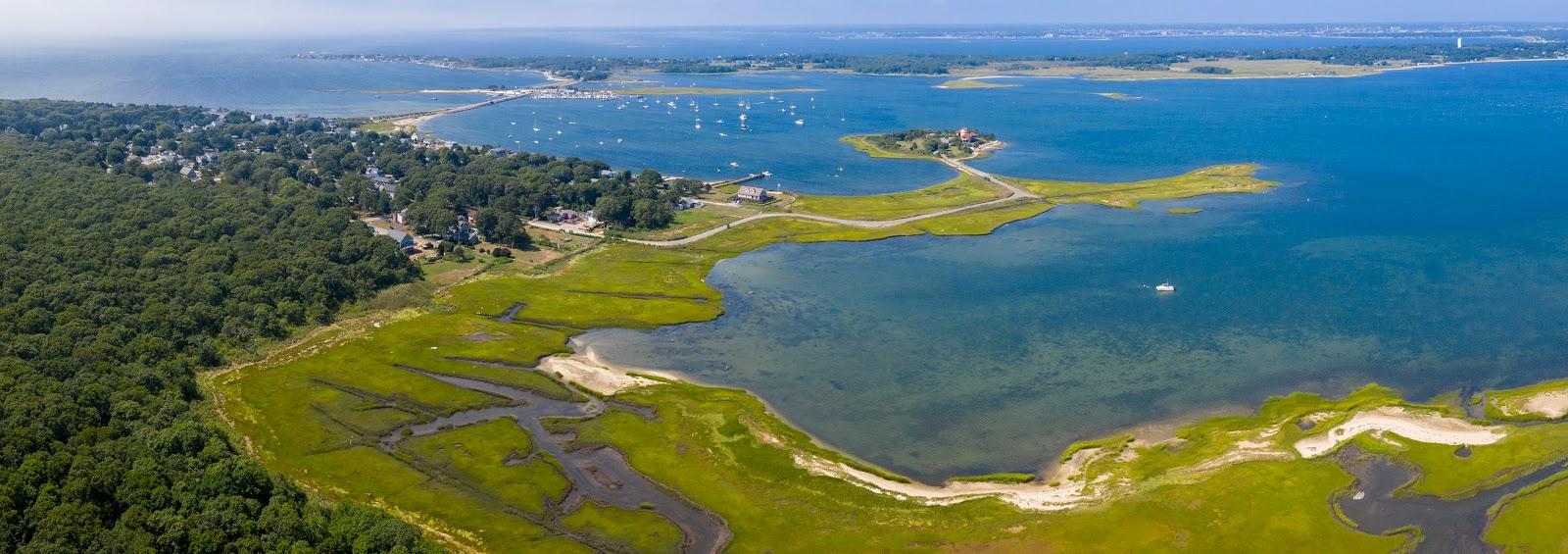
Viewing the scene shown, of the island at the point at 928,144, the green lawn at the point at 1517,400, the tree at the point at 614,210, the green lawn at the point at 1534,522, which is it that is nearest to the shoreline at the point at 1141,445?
the green lawn at the point at 1517,400

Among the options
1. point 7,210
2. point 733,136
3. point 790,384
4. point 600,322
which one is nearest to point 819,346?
point 790,384

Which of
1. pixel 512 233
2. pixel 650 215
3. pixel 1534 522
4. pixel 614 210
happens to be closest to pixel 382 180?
pixel 512 233

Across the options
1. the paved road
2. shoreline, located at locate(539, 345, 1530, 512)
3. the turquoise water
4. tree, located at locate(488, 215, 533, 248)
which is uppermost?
tree, located at locate(488, 215, 533, 248)

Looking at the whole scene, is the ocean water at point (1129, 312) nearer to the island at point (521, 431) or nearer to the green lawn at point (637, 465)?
the island at point (521, 431)

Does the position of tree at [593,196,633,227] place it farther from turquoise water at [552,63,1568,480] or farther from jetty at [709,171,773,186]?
jetty at [709,171,773,186]

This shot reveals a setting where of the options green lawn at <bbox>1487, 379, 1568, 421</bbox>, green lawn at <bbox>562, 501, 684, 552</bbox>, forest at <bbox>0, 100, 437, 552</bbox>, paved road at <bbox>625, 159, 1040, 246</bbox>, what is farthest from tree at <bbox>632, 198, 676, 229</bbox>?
green lawn at <bbox>1487, 379, 1568, 421</bbox>

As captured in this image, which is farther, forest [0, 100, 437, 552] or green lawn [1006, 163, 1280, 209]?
→ green lawn [1006, 163, 1280, 209]

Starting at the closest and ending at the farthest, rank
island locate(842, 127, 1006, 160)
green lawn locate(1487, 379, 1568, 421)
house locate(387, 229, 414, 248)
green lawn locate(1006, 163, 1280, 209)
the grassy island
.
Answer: the grassy island, green lawn locate(1487, 379, 1568, 421), house locate(387, 229, 414, 248), green lawn locate(1006, 163, 1280, 209), island locate(842, 127, 1006, 160)

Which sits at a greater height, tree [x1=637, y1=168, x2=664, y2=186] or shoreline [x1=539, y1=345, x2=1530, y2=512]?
tree [x1=637, y1=168, x2=664, y2=186]

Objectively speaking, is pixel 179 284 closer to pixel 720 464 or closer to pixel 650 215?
pixel 650 215
